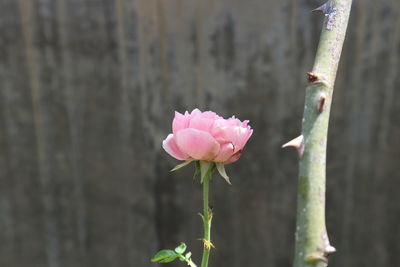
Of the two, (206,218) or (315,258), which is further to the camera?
(206,218)

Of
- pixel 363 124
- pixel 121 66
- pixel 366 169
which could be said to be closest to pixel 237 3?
pixel 121 66

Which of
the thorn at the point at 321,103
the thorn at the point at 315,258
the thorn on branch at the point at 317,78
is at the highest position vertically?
the thorn on branch at the point at 317,78

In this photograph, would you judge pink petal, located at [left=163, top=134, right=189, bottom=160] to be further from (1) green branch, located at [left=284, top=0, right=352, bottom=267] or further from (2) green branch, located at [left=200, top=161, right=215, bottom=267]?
(1) green branch, located at [left=284, top=0, right=352, bottom=267]

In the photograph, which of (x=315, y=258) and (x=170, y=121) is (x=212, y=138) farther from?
(x=170, y=121)

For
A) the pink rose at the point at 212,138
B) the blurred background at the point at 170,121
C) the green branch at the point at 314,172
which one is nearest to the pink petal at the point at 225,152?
the pink rose at the point at 212,138

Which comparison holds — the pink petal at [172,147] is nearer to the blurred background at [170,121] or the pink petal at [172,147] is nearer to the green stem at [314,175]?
the green stem at [314,175]

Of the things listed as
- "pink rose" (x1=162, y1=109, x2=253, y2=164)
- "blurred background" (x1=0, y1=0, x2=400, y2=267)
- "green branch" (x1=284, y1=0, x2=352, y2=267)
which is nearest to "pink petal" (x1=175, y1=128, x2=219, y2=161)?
"pink rose" (x1=162, y1=109, x2=253, y2=164)

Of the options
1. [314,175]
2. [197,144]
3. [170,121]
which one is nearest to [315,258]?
[314,175]

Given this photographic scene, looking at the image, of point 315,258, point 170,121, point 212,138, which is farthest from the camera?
point 170,121
